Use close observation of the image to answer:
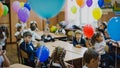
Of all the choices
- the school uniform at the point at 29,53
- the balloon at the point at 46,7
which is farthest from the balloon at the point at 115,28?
the school uniform at the point at 29,53

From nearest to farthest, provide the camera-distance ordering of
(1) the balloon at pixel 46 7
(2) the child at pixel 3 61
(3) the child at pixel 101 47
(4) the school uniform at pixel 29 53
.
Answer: (1) the balloon at pixel 46 7, (2) the child at pixel 3 61, (4) the school uniform at pixel 29 53, (3) the child at pixel 101 47

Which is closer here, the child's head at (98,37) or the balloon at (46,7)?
the balloon at (46,7)

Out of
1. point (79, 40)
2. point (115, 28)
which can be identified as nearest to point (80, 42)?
point (79, 40)

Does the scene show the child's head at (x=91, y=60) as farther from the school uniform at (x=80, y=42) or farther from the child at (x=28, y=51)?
the school uniform at (x=80, y=42)

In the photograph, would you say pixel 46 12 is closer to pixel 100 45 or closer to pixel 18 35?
pixel 100 45

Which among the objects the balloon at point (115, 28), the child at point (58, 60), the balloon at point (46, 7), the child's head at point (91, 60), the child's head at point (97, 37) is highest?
the balloon at point (46, 7)

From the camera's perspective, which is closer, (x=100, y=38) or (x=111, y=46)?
(x=100, y=38)

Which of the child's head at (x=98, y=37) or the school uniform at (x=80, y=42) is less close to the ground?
the child's head at (x=98, y=37)

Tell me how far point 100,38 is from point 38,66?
1.76 metres

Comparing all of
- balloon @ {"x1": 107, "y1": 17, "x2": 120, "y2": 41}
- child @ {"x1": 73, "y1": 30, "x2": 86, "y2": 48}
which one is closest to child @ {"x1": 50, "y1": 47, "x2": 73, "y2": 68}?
balloon @ {"x1": 107, "y1": 17, "x2": 120, "y2": 41}

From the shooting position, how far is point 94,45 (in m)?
4.80

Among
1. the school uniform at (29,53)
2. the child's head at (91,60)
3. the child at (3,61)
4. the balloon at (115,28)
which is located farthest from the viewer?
the school uniform at (29,53)

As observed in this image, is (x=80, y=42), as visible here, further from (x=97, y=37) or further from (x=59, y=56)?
(x=59, y=56)

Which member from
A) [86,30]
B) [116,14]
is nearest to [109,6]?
[116,14]
